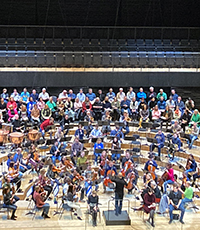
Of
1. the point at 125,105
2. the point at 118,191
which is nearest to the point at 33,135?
the point at 125,105

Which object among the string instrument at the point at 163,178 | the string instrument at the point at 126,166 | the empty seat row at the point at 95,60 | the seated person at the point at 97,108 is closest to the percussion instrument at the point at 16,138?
the string instrument at the point at 126,166

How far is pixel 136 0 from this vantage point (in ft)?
76.3

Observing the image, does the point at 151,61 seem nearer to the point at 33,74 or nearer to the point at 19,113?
the point at 33,74

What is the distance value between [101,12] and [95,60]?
3.55 metres

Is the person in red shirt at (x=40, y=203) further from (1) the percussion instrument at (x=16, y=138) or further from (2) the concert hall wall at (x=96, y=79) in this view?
(2) the concert hall wall at (x=96, y=79)

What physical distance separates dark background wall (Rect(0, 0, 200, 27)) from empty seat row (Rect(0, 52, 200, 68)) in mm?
2471

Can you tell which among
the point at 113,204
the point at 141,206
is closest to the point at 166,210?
the point at 141,206

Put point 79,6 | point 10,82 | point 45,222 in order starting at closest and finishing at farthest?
point 45,222 < point 10,82 < point 79,6

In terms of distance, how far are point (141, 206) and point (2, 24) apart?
1464 cm

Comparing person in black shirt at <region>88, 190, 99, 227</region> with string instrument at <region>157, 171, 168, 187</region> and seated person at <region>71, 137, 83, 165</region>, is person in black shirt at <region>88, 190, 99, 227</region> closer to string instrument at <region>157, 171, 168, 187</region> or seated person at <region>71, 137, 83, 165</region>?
string instrument at <region>157, 171, 168, 187</region>

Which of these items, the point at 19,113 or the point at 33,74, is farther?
the point at 33,74

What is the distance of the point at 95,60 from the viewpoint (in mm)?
21250

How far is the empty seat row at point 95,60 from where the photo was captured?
2084 cm

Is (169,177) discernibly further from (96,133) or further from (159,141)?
(96,133)
